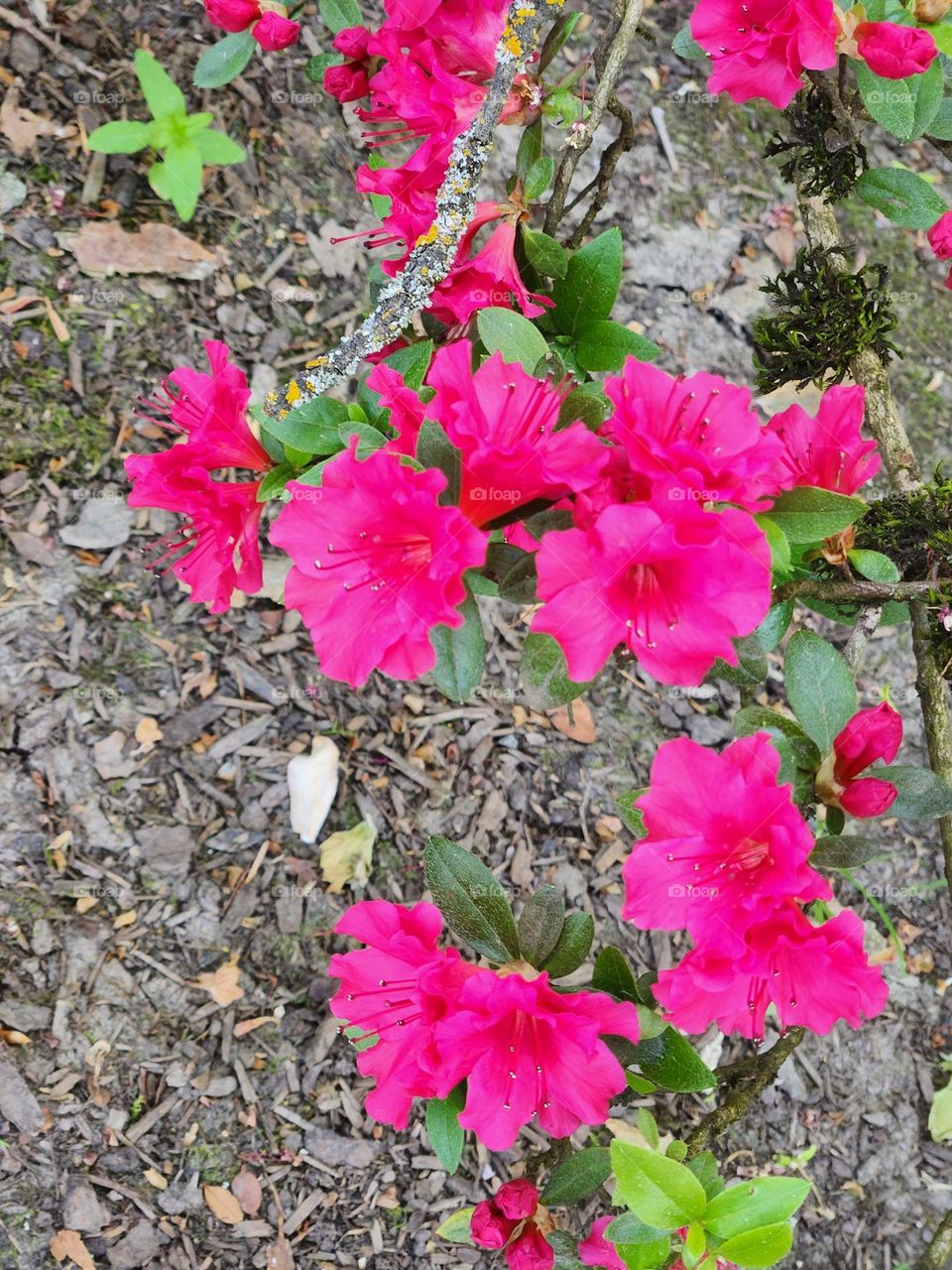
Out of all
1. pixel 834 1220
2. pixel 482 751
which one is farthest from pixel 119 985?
pixel 834 1220

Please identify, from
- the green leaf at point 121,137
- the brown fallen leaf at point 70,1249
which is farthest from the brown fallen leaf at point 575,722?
the green leaf at point 121,137

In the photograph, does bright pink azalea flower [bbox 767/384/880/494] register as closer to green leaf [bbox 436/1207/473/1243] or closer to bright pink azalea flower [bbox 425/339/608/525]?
bright pink azalea flower [bbox 425/339/608/525]

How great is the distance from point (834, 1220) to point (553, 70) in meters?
2.61

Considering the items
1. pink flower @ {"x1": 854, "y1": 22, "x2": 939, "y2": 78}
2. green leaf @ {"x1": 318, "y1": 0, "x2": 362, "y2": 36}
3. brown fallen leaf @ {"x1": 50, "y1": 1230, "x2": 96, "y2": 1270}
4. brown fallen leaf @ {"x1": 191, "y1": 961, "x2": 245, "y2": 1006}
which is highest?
pink flower @ {"x1": 854, "y1": 22, "x2": 939, "y2": 78}

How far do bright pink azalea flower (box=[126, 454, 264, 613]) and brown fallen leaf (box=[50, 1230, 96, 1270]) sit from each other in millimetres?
1086

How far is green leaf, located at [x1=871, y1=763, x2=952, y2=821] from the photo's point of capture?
132cm

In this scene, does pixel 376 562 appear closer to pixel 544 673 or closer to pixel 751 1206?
pixel 544 673

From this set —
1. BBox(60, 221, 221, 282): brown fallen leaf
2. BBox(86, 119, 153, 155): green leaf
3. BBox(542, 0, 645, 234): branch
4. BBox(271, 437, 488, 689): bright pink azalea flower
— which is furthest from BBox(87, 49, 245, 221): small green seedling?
BBox(271, 437, 488, 689): bright pink azalea flower

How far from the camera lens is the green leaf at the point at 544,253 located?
135cm

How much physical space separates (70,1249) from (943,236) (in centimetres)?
201

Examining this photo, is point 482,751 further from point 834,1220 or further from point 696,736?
point 834,1220

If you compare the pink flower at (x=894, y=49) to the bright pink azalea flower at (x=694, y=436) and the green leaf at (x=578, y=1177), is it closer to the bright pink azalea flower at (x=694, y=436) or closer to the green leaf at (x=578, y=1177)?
the bright pink azalea flower at (x=694, y=436)

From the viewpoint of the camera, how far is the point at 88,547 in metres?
2.13

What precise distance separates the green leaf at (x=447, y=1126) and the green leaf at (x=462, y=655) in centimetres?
50
